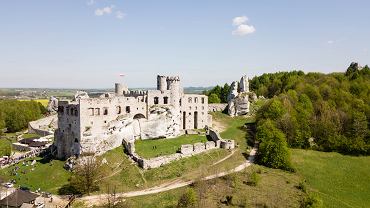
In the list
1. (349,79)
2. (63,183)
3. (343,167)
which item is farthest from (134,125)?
(349,79)

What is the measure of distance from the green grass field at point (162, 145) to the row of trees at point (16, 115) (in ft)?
183

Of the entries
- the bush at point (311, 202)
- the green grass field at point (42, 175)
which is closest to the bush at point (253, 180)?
the bush at point (311, 202)

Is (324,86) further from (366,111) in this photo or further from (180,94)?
(180,94)

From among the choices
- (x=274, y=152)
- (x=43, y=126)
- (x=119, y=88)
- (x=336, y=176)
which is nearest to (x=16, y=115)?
(x=43, y=126)

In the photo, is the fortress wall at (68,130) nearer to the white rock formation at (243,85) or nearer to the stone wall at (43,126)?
the stone wall at (43,126)

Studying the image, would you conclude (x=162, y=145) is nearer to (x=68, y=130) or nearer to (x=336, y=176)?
(x=68, y=130)

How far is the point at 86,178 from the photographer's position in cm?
4866

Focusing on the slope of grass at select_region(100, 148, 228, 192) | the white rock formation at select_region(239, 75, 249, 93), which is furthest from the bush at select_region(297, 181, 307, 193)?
the white rock formation at select_region(239, 75, 249, 93)

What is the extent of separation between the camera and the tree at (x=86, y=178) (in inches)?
1903

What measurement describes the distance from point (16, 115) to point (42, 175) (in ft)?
195

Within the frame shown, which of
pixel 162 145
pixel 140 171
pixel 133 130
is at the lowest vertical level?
pixel 140 171

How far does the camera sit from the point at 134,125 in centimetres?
6475

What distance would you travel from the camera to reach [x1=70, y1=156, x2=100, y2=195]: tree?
159 ft

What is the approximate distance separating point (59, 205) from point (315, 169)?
40.8 m
